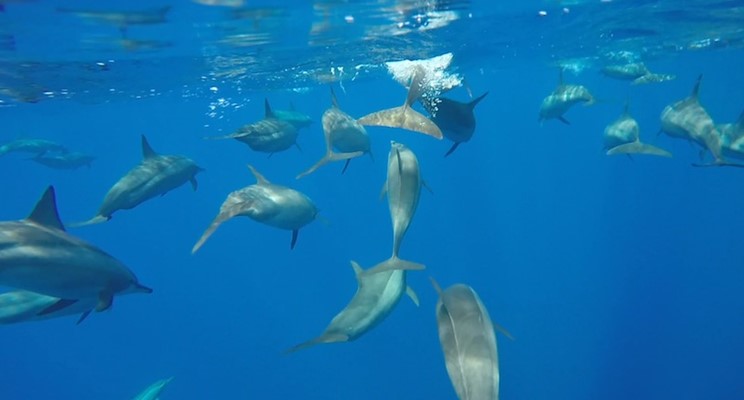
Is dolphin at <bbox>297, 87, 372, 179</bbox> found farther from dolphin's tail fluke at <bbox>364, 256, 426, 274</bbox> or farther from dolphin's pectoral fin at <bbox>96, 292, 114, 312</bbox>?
dolphin's pectoral fin at <bbox>96, 292, 114, 312</bbox>

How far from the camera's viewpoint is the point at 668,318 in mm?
22281

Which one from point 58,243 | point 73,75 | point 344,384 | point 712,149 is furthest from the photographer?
point 344,384

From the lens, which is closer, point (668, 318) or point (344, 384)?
point (668, 318)

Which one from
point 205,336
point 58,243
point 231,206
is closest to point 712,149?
point 231,206

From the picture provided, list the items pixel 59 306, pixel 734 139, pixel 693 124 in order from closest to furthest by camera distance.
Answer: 1. pixel 59 306
2. pixel 734 139
3. pixel 693 124

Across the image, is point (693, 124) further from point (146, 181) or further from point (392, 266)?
point (146, 181)

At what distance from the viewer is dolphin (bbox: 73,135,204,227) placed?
708cm

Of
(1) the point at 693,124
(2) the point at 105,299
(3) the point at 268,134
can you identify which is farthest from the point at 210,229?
(1) the point at 693,124

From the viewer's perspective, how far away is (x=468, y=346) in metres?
3.34

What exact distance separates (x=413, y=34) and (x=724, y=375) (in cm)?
1722

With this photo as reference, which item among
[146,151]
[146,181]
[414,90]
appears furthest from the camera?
[146,151]

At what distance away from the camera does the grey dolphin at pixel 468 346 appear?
3139 millimetres

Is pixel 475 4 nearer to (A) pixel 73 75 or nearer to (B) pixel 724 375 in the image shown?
(A) pixel 73 75

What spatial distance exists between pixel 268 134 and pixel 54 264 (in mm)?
4874
